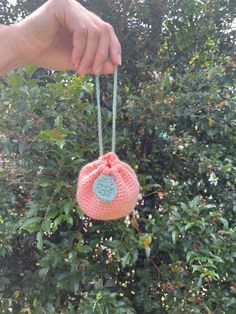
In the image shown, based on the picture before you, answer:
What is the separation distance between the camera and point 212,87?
1.67 m

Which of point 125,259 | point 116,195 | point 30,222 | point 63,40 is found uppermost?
point 63,40

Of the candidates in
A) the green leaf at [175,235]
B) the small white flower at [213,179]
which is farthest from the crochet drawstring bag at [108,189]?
the small white flower at [213,179]

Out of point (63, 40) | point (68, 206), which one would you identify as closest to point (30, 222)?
point (68, 206)

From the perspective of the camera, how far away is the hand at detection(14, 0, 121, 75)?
77 cm

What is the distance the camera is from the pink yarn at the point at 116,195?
0.89 meters

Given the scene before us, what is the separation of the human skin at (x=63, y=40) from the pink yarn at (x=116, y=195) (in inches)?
7.9

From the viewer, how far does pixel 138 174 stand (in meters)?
1.65

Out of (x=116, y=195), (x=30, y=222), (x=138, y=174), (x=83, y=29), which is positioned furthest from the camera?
(x=138, y=174)

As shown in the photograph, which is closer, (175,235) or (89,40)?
(89,40)

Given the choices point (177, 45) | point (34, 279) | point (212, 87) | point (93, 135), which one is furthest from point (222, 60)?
point (34, 279)

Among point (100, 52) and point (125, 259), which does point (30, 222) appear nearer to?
point (125, 259)

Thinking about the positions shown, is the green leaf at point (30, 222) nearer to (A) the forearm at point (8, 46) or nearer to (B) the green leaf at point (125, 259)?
(B) the green leaf at point (125, 259)

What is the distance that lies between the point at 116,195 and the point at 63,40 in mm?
304

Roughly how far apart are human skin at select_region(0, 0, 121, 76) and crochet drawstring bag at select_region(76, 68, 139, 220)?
0.07 metres
